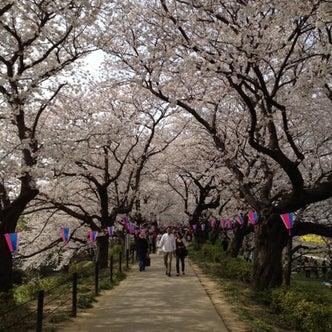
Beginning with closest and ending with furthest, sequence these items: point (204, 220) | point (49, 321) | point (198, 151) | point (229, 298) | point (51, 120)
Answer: point (49, 321) < point (229, 298) < point (51, 120) < point (198, 151) < point (204, 220)

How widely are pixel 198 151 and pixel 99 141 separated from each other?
37.3 ft

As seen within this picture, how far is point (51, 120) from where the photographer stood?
1792cm

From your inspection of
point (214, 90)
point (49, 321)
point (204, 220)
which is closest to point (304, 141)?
point (214, 90)

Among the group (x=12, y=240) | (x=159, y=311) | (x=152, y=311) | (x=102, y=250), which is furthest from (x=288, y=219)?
(x=102, y=250)

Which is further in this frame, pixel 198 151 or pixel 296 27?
pixel 198 151

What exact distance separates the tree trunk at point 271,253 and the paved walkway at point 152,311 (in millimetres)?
1900

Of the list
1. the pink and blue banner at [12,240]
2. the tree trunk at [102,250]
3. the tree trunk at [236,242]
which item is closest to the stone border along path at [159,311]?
the pink and blue banner at [12,240]

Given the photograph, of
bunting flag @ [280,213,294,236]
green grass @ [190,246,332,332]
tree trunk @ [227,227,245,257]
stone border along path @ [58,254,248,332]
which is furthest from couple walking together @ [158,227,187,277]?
tree trunk @ [227,227,245,257]

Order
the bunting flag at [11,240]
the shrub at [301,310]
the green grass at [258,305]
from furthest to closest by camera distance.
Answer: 1. the bunting flag at [11,240]
2. the green grass at [258,305]
3. the shrub at [301,310]

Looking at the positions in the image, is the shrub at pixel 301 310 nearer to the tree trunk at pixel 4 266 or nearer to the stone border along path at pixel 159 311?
the stone border along path at pixel 159 311

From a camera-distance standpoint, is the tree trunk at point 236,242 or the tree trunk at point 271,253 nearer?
the tree trunk at point 271,253

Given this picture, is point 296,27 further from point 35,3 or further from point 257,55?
point 35,3

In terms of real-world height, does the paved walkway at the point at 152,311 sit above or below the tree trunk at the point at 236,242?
below

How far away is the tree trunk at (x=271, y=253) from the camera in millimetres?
11484
